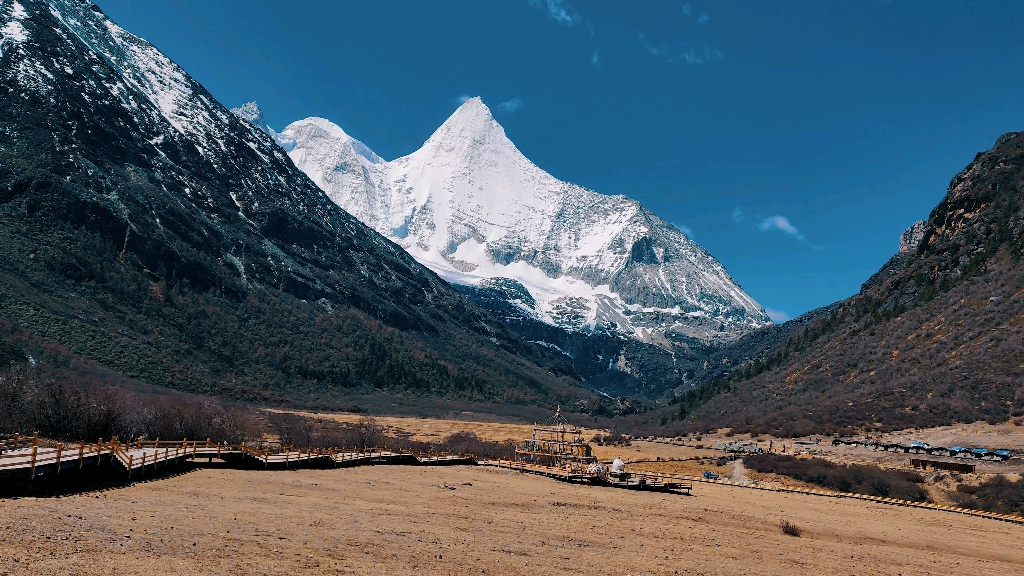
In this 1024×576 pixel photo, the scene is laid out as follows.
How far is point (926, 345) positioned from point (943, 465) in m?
46.3

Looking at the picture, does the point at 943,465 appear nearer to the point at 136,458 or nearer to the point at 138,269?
the point at 136,458

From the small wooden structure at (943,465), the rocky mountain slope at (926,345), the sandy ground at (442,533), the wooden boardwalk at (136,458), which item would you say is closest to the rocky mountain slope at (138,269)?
the wooden boardwalk at (136,458)

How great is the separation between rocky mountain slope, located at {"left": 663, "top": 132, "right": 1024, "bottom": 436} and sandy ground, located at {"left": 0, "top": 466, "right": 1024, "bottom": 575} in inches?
1718

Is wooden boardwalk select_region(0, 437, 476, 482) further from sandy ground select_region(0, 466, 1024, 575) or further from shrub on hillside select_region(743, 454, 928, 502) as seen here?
shrub on hillside select_region(743, 454, 928, 502)

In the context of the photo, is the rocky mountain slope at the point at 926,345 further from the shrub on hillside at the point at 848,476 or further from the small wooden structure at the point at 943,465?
the shrub on hillside at the point at 848,476

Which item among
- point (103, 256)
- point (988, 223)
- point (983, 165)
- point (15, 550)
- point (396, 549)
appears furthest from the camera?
point (103, 256)

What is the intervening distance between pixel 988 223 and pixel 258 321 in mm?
148879

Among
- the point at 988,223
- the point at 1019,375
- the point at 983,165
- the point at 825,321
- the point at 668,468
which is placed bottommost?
the point at 668,468

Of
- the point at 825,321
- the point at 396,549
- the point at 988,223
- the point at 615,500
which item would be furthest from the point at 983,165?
the point at 396,549

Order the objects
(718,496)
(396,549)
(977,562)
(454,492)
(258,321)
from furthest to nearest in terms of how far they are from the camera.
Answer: (258,321)
(718,496)
(454,492)
(977,562)
(396,549)

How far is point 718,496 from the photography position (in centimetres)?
3894

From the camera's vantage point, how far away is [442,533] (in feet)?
61.4

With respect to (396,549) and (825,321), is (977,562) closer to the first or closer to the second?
(396,549)

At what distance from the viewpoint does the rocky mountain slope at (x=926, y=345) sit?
2808 inches
